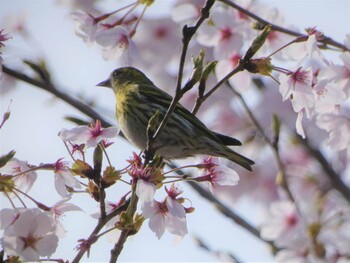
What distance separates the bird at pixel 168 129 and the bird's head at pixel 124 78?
0.36 m

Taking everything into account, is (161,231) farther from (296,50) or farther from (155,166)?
(296,50)

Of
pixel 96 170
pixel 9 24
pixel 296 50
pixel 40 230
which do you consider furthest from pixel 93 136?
pixel 9 24

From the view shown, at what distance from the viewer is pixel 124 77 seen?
6.62 m

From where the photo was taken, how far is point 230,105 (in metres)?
7.24

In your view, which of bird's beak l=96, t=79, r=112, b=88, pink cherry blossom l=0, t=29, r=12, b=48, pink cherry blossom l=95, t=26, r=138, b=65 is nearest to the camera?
pink cherry blossom l=0, t=29, r=12, b=48

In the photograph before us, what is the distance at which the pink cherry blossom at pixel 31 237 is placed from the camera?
3139mm

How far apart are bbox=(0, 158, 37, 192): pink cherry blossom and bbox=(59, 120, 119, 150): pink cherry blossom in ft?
0.75

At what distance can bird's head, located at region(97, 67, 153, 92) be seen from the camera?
21.3 ft

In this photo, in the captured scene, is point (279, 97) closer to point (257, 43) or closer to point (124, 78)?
point (124, 78)

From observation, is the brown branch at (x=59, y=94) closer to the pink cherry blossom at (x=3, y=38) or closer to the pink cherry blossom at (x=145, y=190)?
the pink cherry blossom at (x=3, y=38)

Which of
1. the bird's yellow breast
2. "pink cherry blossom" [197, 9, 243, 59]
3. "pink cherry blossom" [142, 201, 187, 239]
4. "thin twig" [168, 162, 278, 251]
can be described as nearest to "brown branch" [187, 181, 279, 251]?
"thin twig" [168, 162, 278, 251]

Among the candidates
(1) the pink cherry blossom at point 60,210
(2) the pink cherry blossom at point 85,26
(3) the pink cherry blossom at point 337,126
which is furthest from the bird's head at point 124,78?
(1) the pink cherry blossom at point 60,210

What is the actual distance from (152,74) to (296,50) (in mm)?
3009

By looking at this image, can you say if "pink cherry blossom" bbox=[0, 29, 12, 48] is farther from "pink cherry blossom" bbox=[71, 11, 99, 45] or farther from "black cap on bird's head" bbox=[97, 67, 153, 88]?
"black cap on bird's head" bbox=[97, 67, 153, 88]
